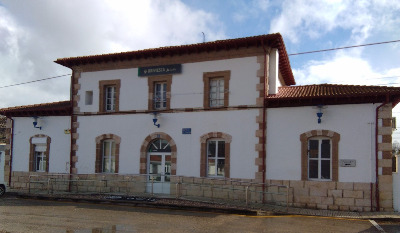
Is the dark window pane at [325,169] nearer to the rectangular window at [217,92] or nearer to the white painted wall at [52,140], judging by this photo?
the rectangular window at [217,92]

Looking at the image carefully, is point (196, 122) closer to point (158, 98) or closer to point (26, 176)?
point (158, 98)

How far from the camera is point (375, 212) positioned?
1195 centimetres

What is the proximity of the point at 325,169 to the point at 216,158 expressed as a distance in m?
4.03

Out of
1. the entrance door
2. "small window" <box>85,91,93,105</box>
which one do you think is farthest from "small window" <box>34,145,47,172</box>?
the entrance door

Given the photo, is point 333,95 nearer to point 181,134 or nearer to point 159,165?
point 181,134

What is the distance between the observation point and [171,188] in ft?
49.6

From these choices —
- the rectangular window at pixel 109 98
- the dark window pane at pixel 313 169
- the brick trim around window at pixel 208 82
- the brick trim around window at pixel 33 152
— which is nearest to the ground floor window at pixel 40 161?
the brick trim around window at pixel 33 152

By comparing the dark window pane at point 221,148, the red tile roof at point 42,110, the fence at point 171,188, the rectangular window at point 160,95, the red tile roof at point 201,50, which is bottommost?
the fence at point 171,188

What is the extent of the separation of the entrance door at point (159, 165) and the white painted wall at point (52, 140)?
13.9 ft

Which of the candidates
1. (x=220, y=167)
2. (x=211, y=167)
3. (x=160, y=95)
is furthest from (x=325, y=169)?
(x=160, y=95)

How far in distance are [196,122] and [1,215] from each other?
737cm

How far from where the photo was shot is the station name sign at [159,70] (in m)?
15.4

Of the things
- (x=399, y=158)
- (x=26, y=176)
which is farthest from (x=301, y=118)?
(x=26, y=176)

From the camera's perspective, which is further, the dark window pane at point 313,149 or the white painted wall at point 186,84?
the white painted wall at point 186,84
